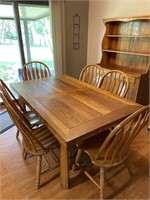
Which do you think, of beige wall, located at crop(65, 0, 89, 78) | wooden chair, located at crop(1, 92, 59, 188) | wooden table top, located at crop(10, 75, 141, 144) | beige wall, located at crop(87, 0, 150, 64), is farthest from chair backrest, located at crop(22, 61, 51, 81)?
beige wall, located at crop(87, 0, 150, 64)

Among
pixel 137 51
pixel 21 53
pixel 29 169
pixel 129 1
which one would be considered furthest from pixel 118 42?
pixel 29 169

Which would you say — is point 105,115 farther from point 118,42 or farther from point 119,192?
point 118,42

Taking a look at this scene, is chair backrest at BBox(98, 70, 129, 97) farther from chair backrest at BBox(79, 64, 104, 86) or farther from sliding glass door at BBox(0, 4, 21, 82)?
sliding glass door at BBox(0, 4, 21, 82)

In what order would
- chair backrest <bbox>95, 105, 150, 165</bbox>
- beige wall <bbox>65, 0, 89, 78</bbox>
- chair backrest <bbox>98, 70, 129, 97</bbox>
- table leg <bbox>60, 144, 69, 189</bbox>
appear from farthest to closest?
beige wall <bbox>65, 0, 89, 78</bbox> < chair backrest <bbox>98, 70, 129, 97</bbox> < table leg <bbox>60, 144, 69, 189</bbox> < chair backrest <bbox>95, 105, 150, 165</bbox>

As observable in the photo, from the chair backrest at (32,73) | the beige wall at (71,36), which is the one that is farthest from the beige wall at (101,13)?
the chair backrest at (32,73)

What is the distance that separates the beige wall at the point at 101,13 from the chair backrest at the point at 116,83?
1.33 metres

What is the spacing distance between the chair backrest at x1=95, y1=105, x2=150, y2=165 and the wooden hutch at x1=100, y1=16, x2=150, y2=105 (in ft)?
4.64

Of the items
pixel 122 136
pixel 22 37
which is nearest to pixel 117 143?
pixel 122 136

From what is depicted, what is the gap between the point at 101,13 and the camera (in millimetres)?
3275

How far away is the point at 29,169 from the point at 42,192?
33cm

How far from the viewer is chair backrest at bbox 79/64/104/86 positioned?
2.28 metres

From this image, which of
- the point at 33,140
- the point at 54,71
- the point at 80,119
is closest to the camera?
the point at 80,119

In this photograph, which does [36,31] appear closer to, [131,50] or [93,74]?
[93,74]

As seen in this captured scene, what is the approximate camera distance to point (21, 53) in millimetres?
3266
